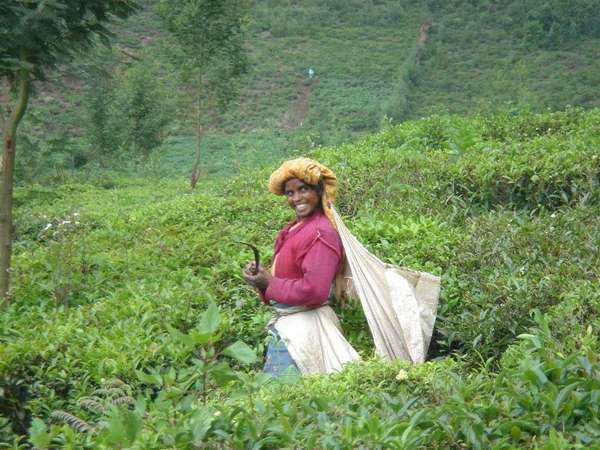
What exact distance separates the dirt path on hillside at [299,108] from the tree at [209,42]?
689 inches

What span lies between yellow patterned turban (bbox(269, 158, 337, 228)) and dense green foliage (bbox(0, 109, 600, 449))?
572 millimetres

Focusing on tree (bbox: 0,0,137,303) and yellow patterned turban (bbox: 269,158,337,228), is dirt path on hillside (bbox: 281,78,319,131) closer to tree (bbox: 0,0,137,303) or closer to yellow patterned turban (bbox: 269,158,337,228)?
tree (bbox: 0,0,137,303)

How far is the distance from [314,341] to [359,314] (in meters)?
0.46

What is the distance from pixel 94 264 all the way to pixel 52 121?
27132 mm

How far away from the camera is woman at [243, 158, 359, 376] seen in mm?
4461

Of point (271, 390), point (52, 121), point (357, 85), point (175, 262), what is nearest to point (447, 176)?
point (175, 262)

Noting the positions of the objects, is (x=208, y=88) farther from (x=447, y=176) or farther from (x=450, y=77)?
(x=450, y=77)

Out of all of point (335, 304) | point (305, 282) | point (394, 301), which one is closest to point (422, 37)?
point (335, 304)

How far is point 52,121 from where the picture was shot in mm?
32031

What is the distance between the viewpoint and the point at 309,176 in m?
4.70

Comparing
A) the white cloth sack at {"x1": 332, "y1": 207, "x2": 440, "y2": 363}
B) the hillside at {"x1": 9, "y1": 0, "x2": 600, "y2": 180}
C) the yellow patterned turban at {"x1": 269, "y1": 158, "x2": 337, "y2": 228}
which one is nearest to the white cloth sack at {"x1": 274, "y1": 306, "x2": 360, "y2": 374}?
the white cloth sack at {"x1": 332, "y1": 207, "x2": 440, "y2": 363}

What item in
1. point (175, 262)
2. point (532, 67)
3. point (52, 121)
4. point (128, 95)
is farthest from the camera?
point (532, 67)

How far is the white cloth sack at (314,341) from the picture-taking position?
14.6 ft

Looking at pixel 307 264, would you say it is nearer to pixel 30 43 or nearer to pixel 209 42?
pixel 30 43
